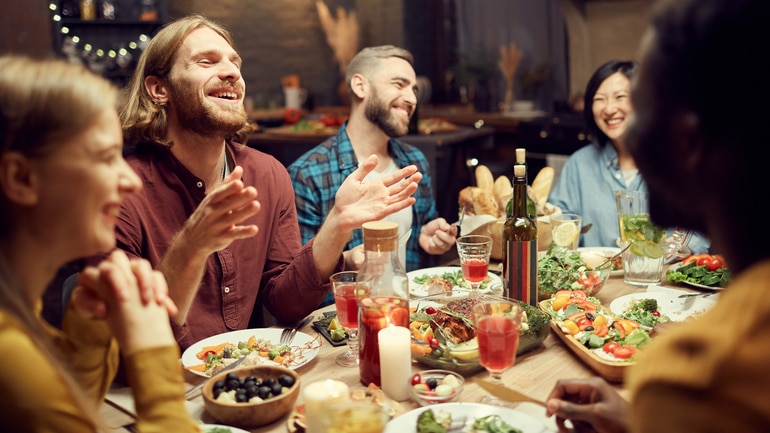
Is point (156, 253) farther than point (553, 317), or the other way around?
point (156, 253)

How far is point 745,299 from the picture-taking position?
2.43ft

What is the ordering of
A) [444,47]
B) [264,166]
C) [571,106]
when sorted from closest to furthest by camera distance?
[264,166]
[571,106]
[444,47]

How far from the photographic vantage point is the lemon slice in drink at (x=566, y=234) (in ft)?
7.77

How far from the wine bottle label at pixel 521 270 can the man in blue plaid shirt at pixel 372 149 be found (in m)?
1.08

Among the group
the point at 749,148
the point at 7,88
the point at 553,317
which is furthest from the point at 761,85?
the point at 553,317

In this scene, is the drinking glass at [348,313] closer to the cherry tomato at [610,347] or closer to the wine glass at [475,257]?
the wine glass at [475,257]

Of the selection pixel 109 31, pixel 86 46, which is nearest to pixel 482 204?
pixel 86 46

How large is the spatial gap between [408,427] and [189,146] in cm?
128

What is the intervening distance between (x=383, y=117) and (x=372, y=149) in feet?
0.53

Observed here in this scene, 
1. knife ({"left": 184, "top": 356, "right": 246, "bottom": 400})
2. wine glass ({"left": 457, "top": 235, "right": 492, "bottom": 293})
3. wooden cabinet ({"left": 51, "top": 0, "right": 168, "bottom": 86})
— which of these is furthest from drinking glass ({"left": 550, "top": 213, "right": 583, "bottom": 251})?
wooden cabinet ({"left": 51, "top": 0, "right": 168, "bottom": 86})

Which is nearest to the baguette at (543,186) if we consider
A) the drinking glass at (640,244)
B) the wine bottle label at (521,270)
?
the drinking glass at (640,244)

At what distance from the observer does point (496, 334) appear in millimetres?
1374

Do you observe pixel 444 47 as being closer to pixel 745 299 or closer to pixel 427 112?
pixel 427 112

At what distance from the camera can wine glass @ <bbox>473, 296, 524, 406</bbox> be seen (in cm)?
138
